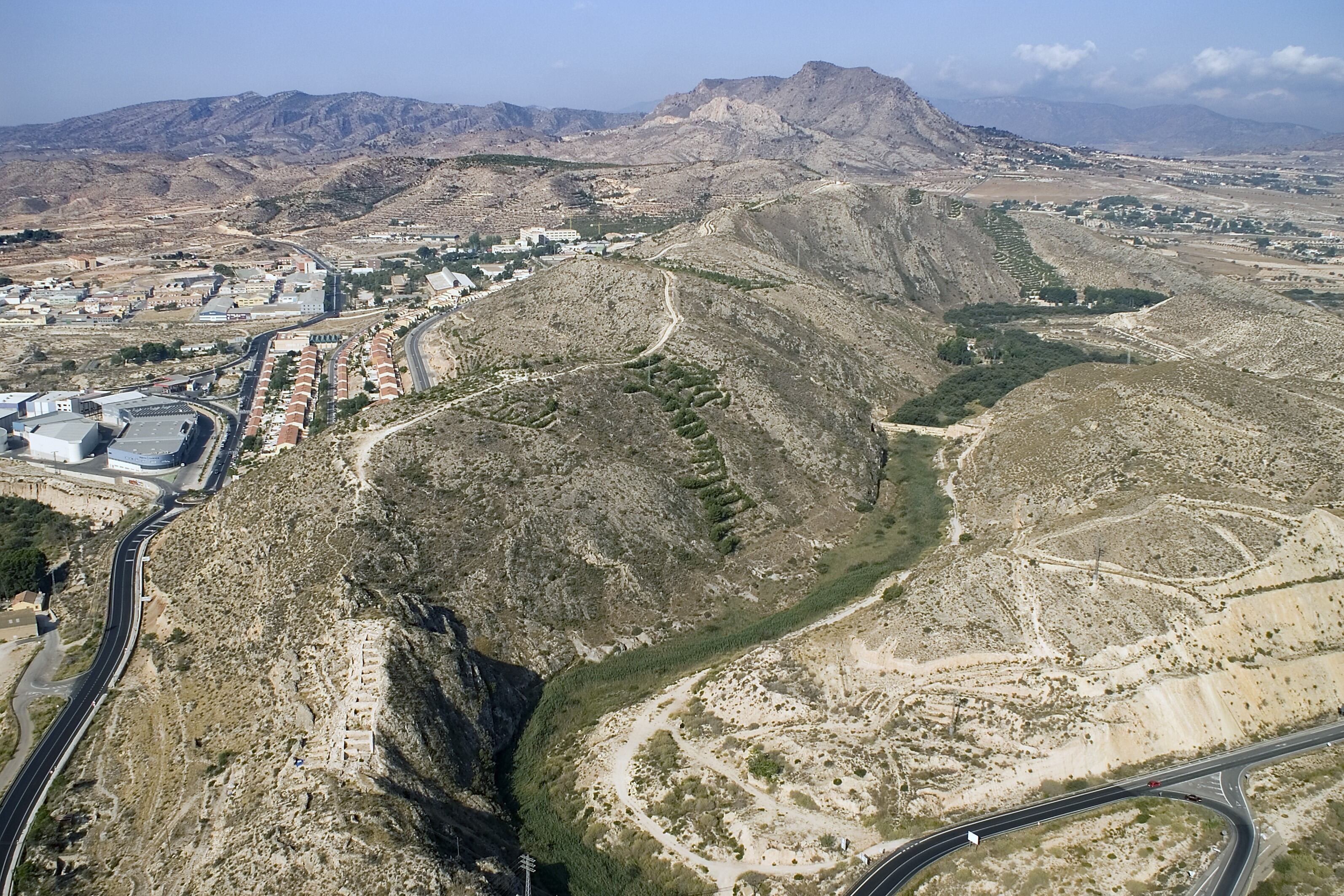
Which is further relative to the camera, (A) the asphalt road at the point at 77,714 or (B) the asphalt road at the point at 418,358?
(B) the asphalt road at the point at 418,358

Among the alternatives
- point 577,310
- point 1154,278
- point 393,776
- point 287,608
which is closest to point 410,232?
point 577,310

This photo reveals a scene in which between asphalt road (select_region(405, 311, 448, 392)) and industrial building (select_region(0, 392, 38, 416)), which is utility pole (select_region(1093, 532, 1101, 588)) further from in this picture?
industrial building (select_region(0, 392, 38, 416))

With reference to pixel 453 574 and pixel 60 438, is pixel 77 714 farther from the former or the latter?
pixel 60 438

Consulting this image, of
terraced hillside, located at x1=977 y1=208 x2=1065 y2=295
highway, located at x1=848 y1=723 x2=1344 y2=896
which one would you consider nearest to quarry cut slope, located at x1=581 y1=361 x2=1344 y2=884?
highway, located at x1=848 y1=723 x2=1344 y2=896

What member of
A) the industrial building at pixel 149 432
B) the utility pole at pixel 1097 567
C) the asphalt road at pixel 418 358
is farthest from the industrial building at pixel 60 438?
the utility pole at pixel 1097 567

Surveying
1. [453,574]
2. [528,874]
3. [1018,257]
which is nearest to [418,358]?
[453,574]

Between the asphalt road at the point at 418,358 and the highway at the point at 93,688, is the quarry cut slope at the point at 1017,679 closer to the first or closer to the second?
the highway at the point at 93,688

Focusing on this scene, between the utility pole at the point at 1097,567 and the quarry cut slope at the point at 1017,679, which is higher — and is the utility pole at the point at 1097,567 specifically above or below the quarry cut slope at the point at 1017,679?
above

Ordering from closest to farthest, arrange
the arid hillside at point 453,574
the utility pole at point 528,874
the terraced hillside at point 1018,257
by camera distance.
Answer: the utility pole at point 528,874 < the arid hillside at point 453,574 < the terraced hillside at point 1018,257
